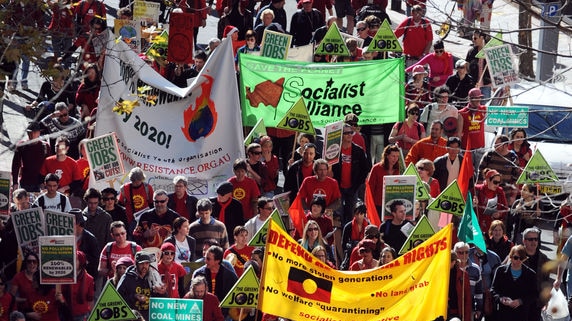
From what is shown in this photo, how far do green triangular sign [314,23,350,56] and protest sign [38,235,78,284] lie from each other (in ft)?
26.0

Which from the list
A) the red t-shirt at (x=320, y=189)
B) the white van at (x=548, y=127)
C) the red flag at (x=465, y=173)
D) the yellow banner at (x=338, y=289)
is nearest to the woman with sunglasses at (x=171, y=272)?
the yellow banner at (x=338, y=289)

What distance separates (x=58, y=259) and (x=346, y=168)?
461 centimetres

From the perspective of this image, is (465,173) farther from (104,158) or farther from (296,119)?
(104,158)

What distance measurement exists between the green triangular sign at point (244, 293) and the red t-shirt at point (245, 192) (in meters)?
2.97

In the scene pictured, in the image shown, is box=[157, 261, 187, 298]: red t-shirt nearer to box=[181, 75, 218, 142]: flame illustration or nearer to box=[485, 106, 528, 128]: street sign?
box=[181, 75, 218, 142]: flame illustration

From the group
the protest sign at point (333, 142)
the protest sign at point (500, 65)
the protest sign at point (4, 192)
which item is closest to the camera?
the protest sign at point (4, 192)

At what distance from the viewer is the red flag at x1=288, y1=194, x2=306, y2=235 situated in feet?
60.7

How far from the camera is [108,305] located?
15.5 m

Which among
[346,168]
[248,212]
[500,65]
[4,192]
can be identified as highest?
[500,65]

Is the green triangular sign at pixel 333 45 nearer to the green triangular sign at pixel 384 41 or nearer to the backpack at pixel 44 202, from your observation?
the green triangular sign at pixel 384 41

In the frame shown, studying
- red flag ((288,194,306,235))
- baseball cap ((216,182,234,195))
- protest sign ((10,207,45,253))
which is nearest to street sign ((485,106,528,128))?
red flag ((288,194,306,235))

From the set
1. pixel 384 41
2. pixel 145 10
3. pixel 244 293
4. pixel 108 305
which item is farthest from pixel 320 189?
pixel 145 10

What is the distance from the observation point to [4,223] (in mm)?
17938

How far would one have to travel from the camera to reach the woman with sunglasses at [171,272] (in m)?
16.8
